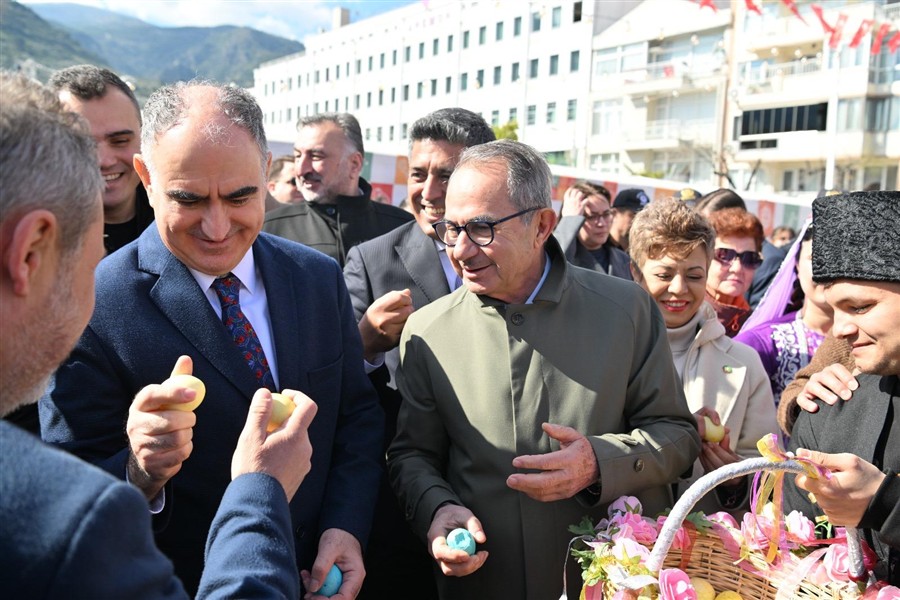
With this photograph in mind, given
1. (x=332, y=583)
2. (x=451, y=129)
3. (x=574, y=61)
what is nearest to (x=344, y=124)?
(x=451, y=129)

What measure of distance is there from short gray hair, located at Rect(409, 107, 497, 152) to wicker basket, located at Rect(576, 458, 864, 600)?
7.03ft

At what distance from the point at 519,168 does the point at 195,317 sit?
121cm

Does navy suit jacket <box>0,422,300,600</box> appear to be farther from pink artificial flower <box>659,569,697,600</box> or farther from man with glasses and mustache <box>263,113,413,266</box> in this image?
man with glasses and mustache <box>263,113,413,266</box>

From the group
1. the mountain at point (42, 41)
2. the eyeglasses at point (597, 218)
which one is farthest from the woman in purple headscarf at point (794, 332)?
the mountain at point (42, 41)

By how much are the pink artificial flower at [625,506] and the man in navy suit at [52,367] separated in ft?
4.22

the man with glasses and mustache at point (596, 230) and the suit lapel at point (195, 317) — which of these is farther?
the man with glasses and mustache at point (596, 230)

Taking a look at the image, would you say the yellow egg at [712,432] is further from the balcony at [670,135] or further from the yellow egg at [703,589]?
the balcony at [670,135]

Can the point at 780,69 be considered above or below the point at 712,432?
above

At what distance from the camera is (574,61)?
54.2 metres

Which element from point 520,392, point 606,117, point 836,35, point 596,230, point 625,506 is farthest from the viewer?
point 606,117

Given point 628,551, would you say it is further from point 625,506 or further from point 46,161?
point 46,161

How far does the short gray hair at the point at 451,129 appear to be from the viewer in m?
3.77

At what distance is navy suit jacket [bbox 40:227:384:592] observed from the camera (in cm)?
206

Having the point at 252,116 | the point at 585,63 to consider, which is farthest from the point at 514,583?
the point at 585,63
